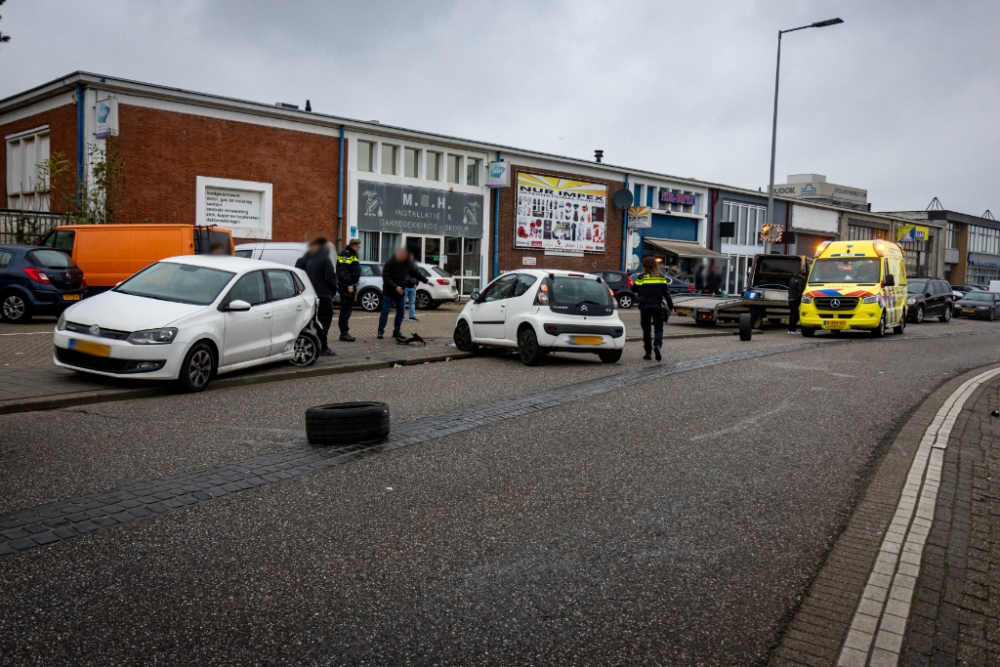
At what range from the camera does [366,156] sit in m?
31.1

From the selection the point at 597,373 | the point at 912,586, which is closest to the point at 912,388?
the point at 597,373

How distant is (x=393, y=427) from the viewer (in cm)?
805

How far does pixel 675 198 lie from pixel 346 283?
31743 mm

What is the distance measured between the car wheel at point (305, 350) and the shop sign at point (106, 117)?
15352mm

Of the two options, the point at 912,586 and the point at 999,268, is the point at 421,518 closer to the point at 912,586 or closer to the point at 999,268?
the point at 912,586

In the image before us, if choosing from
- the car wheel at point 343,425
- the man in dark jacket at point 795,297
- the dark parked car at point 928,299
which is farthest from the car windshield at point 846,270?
the car wheel at point 343,425

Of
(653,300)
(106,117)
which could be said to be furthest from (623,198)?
(653,300)

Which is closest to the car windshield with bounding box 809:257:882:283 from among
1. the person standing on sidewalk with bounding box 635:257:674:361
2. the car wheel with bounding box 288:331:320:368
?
the person standing on sidewalk with bounding box 635:257:674:361

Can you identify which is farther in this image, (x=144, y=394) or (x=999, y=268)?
(x=999, y=268)

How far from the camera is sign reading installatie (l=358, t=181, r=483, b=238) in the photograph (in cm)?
3094

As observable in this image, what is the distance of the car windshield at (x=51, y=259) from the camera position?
1695 cm

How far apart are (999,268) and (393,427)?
94897 mm

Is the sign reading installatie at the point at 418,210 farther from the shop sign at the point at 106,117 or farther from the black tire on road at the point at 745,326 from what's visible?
the black tire on road at the point at 745,326

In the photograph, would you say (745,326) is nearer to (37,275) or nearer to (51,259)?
(51,259)
